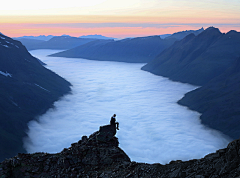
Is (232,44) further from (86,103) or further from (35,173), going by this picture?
(35,173)

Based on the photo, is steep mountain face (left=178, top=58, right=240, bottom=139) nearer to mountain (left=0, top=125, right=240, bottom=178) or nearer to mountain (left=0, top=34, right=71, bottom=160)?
mountain (left=0, top=125, right=240, bottom=178)

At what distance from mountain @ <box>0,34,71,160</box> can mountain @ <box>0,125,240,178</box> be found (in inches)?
1675

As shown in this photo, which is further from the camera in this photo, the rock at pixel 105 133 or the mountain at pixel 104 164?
the rock at pixel 105 133

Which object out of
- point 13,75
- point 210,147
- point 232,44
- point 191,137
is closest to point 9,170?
point 210,147

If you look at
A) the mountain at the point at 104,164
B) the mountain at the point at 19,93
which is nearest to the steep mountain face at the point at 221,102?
the mountain at the point at 104,164

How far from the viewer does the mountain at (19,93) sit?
70.6m

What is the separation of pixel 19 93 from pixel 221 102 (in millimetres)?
94759

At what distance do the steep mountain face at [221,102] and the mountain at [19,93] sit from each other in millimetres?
75018

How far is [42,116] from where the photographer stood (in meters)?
98.1

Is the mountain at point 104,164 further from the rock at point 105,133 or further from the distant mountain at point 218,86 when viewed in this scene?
the distant mountain at point 218,86

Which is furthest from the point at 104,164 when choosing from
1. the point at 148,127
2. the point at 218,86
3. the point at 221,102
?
the point at 218,86

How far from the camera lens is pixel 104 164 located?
25141 millimetres

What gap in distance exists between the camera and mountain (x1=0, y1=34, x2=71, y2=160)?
70625 millimetres

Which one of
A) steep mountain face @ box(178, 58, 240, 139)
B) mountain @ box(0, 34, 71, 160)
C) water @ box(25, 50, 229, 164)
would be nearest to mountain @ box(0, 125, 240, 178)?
mountain @ box(0, 34, 71, 160)
